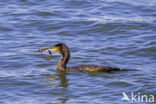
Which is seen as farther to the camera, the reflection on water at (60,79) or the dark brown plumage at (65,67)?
the dark brown plumage at (65,67)

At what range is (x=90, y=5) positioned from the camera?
20188 millimetres

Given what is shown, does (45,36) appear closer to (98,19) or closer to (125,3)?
(98,19)

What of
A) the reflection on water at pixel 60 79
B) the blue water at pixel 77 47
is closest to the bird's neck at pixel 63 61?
the reflection on water at pixel 60 79

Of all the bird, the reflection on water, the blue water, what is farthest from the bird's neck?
the blue water

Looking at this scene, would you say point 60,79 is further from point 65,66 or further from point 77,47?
point 77,47

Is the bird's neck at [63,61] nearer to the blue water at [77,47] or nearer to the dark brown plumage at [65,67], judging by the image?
→ the dark brown plumage at [65,67]

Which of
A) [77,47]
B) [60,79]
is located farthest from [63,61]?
[77,47]

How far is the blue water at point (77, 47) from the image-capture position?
11028 mm

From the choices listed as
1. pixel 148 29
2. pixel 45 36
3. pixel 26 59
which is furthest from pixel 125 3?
pixel 26 59

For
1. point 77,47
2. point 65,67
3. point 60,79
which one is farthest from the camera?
point 77,47

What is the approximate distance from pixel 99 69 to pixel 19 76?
6.73 ft

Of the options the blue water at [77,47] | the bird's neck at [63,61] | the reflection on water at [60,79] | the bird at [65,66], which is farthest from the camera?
the bird's neck at [63,61]

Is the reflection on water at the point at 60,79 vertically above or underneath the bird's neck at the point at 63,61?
underneath

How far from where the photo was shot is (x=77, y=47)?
15.0 meters
